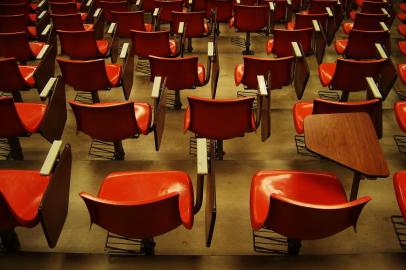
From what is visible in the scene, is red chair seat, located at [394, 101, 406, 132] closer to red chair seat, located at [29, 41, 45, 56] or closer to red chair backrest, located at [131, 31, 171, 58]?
red chair backrest, located at [131, 31, 171, 58]

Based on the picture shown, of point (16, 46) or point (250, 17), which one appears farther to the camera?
point (250, 17)

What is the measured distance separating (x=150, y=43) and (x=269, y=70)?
124 centimetres

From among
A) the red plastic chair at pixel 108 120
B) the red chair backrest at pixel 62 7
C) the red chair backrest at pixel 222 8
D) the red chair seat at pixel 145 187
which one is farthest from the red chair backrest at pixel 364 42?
the red chair backrest at pixel 62 7

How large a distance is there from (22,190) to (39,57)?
161 cm

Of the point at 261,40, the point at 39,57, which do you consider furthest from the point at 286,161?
the point at 261,40

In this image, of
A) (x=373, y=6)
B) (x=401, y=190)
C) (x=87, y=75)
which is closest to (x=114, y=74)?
(x=87, y=75)

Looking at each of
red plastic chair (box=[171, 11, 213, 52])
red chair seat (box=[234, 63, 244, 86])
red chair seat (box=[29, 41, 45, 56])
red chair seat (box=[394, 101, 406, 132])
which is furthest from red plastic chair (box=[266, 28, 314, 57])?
red chair seat (box=[29, 41, 45, 56])

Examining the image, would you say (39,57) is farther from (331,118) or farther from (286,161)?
(331,118)

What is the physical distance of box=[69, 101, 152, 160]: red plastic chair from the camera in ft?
8.60

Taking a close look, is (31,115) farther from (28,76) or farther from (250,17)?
(250,17)

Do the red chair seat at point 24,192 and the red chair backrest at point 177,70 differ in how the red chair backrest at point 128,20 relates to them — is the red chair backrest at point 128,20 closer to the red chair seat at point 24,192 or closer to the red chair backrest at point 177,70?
the red chair backrest at point 177,70

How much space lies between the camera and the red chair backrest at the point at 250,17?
4609 mm

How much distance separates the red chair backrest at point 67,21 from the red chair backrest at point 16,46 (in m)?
0.62

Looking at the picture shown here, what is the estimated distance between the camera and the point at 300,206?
1773 millimetres
